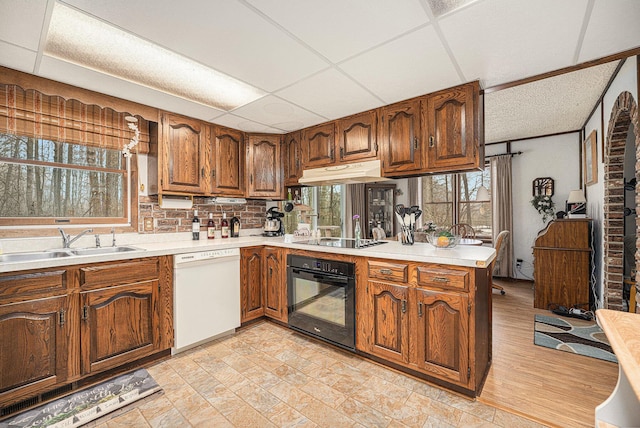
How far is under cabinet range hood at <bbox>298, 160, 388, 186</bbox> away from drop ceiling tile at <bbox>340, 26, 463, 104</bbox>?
2.19 feet

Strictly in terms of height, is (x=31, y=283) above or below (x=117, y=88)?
below

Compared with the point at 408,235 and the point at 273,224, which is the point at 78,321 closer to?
the point at 273,224

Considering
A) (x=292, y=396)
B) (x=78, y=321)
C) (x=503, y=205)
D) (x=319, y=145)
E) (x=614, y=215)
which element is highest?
(x=319, y=145)

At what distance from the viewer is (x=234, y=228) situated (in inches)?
136

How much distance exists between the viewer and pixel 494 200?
500cm

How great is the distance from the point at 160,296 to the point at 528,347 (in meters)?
3.33

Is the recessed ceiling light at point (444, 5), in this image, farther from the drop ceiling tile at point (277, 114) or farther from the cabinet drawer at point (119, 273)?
the cabinet drawer at point (119, 273)

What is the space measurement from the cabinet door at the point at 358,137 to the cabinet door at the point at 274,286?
130 centimetres

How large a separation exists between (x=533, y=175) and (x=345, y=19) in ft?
15.9

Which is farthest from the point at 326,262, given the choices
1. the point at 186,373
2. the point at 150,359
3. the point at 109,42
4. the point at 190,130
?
the point at 109,42

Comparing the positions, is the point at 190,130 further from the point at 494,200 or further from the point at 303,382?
the point at 494,200

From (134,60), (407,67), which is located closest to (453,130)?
(407,67)

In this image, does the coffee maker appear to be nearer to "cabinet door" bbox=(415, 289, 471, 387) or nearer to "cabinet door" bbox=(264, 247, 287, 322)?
"cabinet door" bbox=(264, 247, 287, 322)

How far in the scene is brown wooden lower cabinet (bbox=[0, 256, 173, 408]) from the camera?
1727mm
